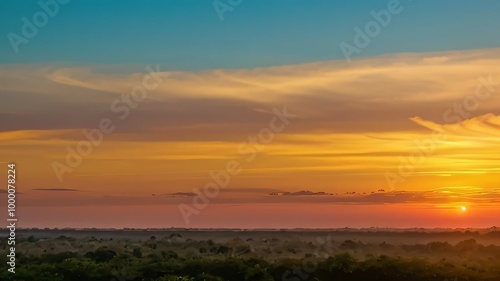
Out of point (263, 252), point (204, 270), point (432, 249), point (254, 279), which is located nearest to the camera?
point (254, 279)

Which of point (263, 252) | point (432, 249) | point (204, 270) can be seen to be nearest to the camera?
point (204, 270)

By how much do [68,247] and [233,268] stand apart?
151 ft

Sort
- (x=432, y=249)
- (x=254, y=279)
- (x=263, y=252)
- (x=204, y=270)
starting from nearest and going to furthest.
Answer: (x=254, y=279) → (x=204, y=270) → (x=263, y=252) → (x=432, y=249)

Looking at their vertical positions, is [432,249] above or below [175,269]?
above

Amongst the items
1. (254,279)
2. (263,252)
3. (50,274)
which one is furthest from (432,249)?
(50,274)

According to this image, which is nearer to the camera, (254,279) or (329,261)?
(254,279)

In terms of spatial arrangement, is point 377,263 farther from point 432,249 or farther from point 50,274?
point 432,249

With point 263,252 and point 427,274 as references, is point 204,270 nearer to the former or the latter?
point 427,274

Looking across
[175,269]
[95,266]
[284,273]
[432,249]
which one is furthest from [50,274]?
[432,249]

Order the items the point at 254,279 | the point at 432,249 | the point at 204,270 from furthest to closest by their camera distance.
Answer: the point at 432,249 < the point at 204,270 < the point at 254,279

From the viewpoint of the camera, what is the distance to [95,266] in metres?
55.7

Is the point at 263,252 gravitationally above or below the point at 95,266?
above

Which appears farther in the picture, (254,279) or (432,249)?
(432,249)

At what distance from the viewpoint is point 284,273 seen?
179 feet
